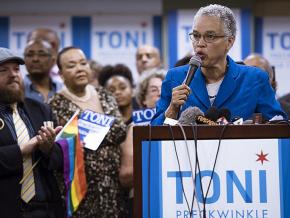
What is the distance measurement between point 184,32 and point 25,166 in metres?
6.32

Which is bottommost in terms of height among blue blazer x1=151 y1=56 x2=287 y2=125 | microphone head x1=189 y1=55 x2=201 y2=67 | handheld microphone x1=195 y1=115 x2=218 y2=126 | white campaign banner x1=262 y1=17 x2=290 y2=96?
handheld microphone x1=195 y1=115 x2=218 y2=126

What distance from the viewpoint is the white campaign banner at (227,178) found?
3467 mm

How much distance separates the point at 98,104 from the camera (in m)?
6.26

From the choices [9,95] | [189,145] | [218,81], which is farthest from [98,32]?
[189,145]

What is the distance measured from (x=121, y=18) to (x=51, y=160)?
21.5 feet

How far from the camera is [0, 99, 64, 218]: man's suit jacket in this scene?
4.92 m

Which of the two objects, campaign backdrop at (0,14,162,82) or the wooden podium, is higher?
campaign backdrop at (0,14,162,82)

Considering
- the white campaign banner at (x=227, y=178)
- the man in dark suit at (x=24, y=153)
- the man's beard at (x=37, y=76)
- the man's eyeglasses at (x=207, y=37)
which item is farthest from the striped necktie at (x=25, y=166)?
the white campaign banner at (x=227, y=178)

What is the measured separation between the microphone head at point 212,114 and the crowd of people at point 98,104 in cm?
14

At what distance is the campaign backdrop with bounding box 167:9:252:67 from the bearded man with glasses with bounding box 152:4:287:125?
665cm

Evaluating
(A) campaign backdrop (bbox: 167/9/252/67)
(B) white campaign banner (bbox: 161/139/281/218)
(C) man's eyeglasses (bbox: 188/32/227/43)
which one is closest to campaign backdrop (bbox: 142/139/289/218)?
(B) white campaign banner (bbox: 161/139/281/218)

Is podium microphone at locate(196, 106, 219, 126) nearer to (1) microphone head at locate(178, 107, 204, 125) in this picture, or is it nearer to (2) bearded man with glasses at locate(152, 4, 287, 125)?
(1) microphone head at locate(178, 107, 204, 125)

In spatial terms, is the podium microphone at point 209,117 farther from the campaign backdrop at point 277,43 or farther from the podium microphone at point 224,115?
the campaign backdrop at point 277,43

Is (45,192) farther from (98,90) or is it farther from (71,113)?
(98,90)
